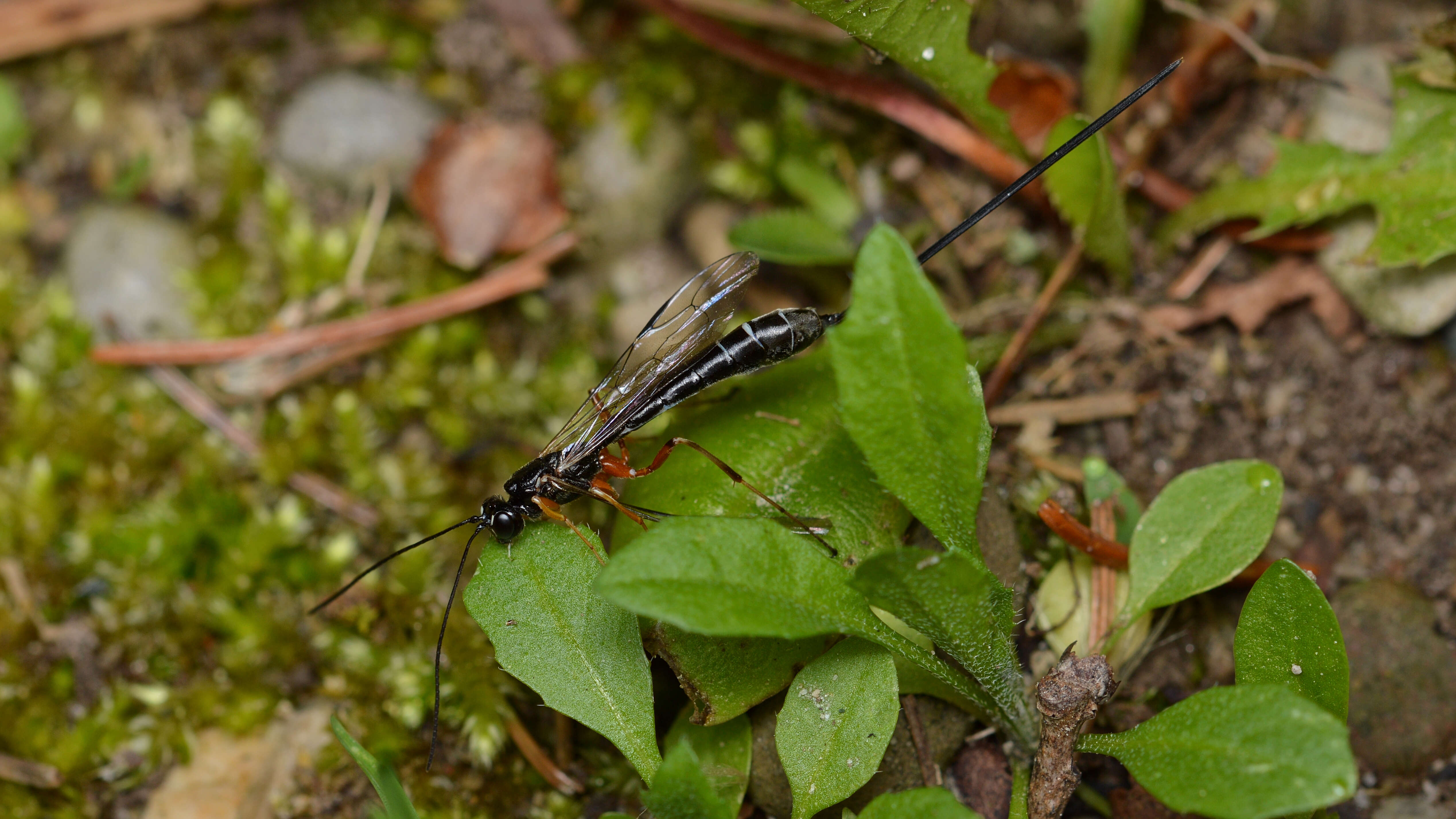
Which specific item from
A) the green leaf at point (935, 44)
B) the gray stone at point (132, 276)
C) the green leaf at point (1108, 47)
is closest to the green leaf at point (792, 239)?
the green leaf at point (935, 44)

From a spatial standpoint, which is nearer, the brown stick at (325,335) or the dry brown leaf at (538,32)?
the brown stick at (325,335)

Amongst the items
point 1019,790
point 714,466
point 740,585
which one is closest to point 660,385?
point 714,466

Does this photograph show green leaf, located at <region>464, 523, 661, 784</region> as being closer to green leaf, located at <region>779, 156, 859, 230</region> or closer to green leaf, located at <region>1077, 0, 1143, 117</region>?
green leaf, located at <region>779, 156, 859, 230</region>

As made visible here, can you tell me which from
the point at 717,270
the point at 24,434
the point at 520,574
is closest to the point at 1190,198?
the point at 717,270

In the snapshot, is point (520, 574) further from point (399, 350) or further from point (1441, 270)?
point (1441, 270)

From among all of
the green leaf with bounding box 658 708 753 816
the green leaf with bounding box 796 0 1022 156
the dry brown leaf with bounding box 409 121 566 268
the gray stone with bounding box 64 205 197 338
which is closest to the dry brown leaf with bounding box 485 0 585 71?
the dry brown leaf with bounding box 409 121 566 268

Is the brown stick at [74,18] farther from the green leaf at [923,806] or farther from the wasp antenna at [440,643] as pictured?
the green leaf at [923,806]
